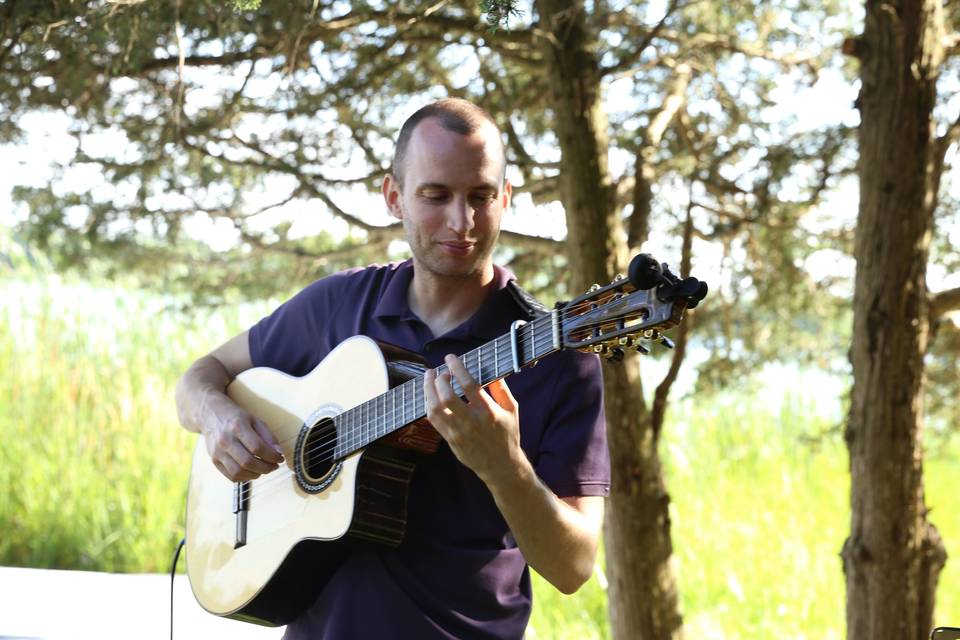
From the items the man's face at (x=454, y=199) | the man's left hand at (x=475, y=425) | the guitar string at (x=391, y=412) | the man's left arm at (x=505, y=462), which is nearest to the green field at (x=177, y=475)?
the guitar string at (x=391, y=412)

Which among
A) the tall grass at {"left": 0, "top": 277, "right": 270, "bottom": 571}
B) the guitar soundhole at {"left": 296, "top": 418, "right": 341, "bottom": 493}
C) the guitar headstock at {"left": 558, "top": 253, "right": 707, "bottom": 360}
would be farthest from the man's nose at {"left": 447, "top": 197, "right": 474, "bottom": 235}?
the tall grass at {"left": 0, "top": 277, "right": 270, "bottom": 571}

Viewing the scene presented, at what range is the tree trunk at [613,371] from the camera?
139 inches

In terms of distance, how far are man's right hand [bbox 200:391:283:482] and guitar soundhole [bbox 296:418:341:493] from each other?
0.05 meters

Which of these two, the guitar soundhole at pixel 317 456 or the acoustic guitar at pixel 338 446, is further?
the guitar soundhole at pixel 317 456

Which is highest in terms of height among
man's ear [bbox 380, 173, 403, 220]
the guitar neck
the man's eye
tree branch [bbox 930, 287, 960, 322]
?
tree branch [bbox 930, 287, 960, 322]

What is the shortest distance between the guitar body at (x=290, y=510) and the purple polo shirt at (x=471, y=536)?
0.20 feet

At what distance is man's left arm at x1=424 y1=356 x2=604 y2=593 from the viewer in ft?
6.01

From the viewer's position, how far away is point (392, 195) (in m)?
2.37

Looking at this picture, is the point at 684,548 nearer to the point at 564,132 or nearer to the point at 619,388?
the point at 619,388

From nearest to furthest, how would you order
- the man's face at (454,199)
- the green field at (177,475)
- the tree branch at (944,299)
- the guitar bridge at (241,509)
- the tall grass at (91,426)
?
the man's face at (454,199)
the guitar bridge at (241,509)
the tree branch at (944,299)
the green field at (177,475)
the tall grass at (91,426)

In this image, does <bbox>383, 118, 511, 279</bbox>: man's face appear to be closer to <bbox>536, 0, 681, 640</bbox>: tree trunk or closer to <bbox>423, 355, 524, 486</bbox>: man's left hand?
<bbox>423, 355, 524, 486</bbox>: man's left hand

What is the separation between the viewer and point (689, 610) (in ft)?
19.0

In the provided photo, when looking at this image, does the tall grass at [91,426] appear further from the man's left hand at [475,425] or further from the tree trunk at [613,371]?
the man's left hand at [475,425]

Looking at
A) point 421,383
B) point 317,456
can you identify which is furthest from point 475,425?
point 317,456
